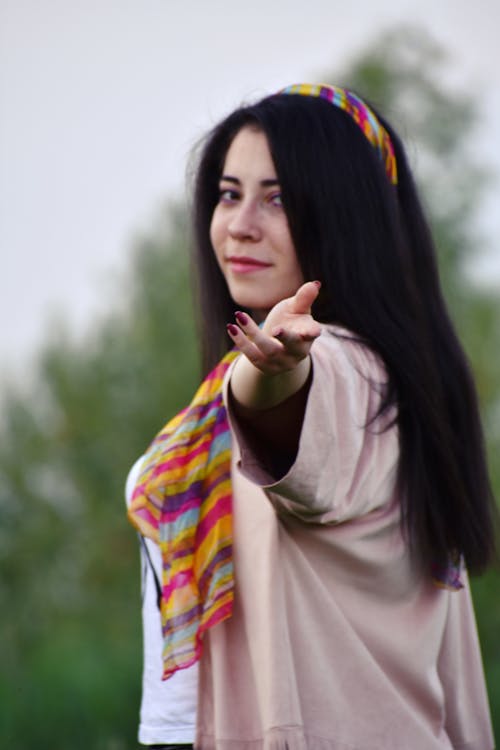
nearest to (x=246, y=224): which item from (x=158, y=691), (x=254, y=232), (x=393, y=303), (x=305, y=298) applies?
(x=254, y=232)

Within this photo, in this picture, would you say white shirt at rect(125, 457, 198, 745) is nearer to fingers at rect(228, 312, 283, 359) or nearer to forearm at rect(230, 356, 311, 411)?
forearm at rect(230, 356, 311, 411)

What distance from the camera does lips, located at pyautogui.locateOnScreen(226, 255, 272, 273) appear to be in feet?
7.07

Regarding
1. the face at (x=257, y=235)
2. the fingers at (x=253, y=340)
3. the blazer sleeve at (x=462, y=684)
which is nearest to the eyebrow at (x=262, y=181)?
the face at (x=257, y=235)

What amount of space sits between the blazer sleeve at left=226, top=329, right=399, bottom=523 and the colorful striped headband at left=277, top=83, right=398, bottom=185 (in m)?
0.46

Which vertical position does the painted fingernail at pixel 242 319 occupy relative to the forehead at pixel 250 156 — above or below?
below

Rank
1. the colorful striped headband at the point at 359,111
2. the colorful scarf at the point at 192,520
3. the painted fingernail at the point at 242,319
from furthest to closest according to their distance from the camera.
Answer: the colorful striped headband at the point at 359,111
the colorful scarf at the point at 192,520
the painted fingernail at the point at 242,319

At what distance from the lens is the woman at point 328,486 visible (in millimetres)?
1796

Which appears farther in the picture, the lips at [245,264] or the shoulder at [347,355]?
the lips at [245,264]

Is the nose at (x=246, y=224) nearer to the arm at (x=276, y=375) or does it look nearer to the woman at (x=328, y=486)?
the woman at (x=328, y=486)

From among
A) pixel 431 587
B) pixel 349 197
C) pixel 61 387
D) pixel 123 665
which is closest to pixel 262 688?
pixel 431 587

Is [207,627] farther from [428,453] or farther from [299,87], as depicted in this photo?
[299,87]

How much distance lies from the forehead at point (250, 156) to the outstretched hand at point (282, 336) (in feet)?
2.08

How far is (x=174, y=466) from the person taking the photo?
2.05 meters

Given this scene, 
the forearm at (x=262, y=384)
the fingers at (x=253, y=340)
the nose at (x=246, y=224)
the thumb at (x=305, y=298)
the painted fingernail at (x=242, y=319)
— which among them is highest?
the nose at (x=246, y=224)
